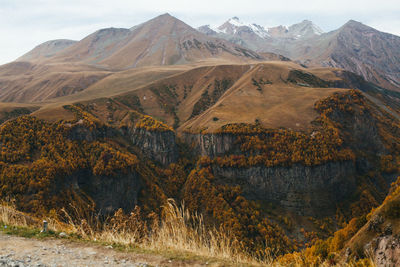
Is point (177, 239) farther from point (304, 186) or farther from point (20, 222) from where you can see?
point (304, 186)

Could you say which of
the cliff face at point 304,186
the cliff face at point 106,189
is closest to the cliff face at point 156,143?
the cliff face at point 106,189

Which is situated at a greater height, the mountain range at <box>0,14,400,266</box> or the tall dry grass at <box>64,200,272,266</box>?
the tall dry grass at <box>64,200,272,266</box>

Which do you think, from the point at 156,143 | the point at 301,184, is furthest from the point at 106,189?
the point at 301,184

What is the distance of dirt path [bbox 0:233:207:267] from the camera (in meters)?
7.08

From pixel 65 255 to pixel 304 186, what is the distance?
348ft

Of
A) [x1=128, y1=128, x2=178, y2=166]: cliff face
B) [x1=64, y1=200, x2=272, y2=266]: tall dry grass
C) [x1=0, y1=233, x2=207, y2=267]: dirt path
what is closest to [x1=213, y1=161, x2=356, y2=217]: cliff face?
[x1=128, y1=128, x2=178, y2=166]: cliff face

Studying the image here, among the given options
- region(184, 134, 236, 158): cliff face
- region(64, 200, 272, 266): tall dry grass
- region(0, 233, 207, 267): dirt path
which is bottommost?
region(184, 134, 236, 158): cliff face

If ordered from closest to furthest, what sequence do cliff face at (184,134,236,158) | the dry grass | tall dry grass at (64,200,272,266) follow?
1. the dry grass
2. tall dry grass at (64,200,272,266)
3. cliff face at (184,134,236,158)

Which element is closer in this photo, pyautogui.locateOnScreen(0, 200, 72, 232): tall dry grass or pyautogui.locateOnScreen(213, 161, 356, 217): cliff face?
pyautogui.locateOnScreen(0, 200, 72, 232): tall dry grass

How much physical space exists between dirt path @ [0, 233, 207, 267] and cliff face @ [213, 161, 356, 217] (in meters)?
102

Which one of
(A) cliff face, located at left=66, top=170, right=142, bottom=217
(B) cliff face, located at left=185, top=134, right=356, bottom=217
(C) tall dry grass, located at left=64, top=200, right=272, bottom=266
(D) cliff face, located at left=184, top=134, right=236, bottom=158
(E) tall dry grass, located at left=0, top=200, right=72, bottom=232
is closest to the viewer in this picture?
(C) tall dry grass, located at left=64, top=200, right=272, bottom=266

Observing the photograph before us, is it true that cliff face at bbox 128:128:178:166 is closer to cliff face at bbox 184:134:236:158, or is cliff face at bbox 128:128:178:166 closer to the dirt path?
cliff face at bbox 184:134:236:158

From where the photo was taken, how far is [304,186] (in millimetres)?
99562

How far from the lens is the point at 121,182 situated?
10150cm
